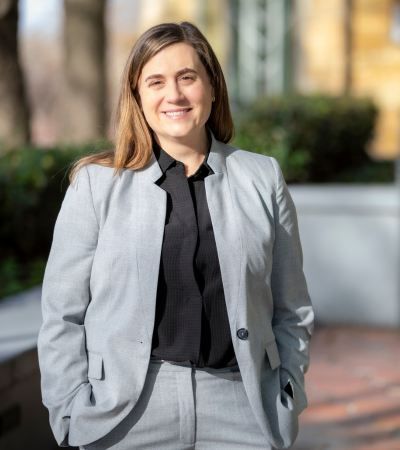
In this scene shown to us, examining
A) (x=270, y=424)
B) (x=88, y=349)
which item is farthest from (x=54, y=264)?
(x=270, y=424)

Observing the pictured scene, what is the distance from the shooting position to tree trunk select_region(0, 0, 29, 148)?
796 cm

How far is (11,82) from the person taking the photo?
8.22 meters

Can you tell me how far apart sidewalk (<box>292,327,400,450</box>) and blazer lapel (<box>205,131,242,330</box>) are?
82.3 inches

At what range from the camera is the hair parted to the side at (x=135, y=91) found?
214 cm

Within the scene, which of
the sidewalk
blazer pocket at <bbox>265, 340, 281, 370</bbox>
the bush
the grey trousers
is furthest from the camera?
the bush

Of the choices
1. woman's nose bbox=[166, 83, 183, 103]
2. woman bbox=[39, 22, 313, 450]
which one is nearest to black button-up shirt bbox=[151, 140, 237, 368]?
woman bbox=[39, 22, 313, 450]

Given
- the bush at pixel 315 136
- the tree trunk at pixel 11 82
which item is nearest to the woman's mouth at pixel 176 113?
the bush at pixel 315 136

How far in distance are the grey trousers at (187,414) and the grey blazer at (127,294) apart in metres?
0.05

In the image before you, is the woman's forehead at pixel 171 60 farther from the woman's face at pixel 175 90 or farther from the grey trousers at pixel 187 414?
the grey trousers at pixel 187 414

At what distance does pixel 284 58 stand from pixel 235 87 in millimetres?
1176

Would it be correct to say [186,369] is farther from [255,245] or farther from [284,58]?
[284,58]

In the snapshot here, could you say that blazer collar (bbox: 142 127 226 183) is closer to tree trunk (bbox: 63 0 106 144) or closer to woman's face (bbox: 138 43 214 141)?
woman's face (bbox: 138 43 214 141)

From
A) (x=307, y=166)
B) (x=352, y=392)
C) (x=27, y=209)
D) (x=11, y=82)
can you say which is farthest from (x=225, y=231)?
(x=11, y=82)

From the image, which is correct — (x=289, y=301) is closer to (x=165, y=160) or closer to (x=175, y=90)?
(x=165, y=160)
